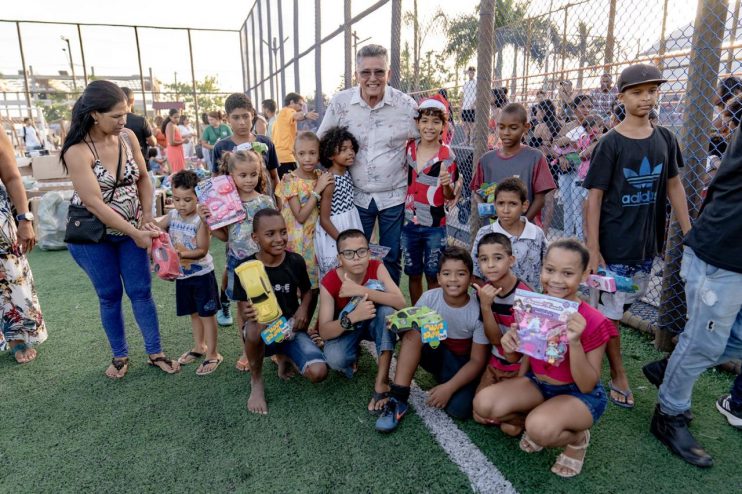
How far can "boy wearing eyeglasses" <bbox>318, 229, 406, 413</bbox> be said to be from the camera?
272cm

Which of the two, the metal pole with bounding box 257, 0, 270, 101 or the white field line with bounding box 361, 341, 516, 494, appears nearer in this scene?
the white field line with bounding box 361, 341, 516, 494

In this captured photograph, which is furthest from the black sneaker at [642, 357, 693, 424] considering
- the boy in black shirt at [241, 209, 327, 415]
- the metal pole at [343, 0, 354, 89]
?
A: the metal pole at [343, 0, 354, 89]

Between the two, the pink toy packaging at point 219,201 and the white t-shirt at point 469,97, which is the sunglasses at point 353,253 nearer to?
the pink toy packaging at point 219,201

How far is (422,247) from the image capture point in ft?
11.5

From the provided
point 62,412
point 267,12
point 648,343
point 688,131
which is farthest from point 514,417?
point 267,12

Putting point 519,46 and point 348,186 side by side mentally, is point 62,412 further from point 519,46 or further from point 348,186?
point 519,46

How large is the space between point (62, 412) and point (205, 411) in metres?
0.84

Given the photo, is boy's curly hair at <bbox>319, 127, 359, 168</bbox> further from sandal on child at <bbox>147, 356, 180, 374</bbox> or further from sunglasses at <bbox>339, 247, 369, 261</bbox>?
sandal on child at <bbox>147, 356, 180, 374</bbox>

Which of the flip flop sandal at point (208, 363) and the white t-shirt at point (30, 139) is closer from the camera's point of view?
the flip flop sandal at point (208, 363)

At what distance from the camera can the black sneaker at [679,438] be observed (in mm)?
2199

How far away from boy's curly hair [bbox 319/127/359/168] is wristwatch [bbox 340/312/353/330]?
1.18m

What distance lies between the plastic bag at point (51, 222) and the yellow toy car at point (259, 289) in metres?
5.52

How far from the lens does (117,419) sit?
2.69m

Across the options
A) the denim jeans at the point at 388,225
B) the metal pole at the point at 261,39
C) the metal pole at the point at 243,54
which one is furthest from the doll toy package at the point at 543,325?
the metal pole at the point at 243,54
